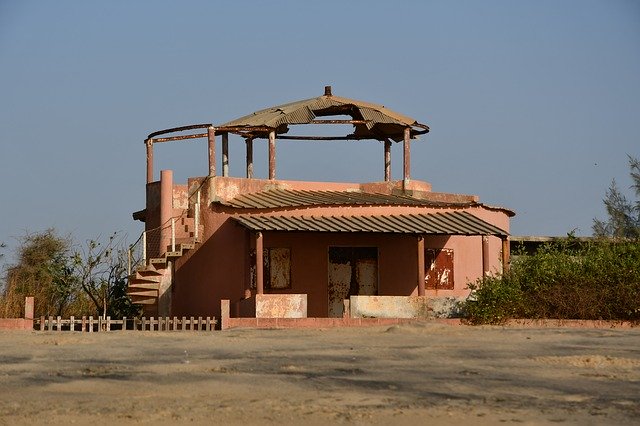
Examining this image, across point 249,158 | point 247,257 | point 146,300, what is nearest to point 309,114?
point 249,158

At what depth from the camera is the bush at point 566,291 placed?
2277 cm

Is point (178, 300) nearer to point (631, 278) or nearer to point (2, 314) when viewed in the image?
point (2, 314)

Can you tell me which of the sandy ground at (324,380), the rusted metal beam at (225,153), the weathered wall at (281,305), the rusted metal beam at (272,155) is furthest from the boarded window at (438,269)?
the sandy ground at (324,380)

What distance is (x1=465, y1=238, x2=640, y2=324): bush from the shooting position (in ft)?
74.7

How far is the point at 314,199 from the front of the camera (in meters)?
27.0

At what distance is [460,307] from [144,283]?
743 cm

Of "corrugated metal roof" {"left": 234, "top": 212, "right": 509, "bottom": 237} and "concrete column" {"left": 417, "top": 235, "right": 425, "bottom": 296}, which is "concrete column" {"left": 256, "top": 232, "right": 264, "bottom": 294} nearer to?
"corrugated metal roof" {"left": 234, "top": 212, "right": 509, "bottom": 237}

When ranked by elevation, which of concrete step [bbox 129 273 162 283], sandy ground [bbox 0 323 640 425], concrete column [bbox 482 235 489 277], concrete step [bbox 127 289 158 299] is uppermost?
concrete column [bbox 482 235 489 277]

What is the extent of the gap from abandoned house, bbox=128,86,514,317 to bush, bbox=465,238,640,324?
6.99 feet

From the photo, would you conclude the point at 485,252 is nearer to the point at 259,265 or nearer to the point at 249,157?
the point at 259,265

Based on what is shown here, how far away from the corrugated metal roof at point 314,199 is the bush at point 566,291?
167 inches

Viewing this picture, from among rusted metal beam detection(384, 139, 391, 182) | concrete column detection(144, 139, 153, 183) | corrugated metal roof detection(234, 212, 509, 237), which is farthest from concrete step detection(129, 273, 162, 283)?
rusted metal beam detection(384, 139, 391, 182)

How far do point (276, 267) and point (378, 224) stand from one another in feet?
8.35

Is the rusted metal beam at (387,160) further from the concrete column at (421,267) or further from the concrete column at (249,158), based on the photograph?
the concrete column at (421,267)
